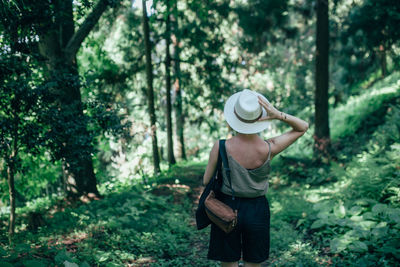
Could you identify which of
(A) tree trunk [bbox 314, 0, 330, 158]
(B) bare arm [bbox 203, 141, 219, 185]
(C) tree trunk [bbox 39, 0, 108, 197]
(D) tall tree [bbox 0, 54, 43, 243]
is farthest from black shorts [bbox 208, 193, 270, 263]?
(A) tree trunk [bbox 314, 0, 330, 158]

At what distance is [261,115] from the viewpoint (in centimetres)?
333

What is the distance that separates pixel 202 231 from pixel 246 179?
156 inches

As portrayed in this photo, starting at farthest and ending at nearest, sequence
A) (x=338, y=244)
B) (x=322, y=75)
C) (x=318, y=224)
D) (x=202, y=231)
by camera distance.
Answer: (x=322, y=75) < (x=202, y=231) < (x=318, y=224) < (x=338, y=244)

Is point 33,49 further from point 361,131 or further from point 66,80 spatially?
point 361,131

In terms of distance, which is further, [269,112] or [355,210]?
[355,210]

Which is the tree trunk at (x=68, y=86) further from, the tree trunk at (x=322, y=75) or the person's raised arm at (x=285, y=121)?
the tree trunk at (x=322, y=75)

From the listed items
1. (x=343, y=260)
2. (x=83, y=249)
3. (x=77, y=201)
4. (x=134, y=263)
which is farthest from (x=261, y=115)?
(x=77, y=201)

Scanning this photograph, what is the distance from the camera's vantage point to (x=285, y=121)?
3262 millimetres

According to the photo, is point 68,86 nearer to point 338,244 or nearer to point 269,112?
point 269,112

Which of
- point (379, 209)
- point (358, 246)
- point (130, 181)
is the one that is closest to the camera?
point (358, 246)

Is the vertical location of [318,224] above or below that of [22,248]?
below

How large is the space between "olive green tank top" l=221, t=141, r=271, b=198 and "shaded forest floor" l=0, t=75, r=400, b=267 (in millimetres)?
2030

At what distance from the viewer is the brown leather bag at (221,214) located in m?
3.12

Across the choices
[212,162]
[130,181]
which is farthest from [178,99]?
[212,162]
